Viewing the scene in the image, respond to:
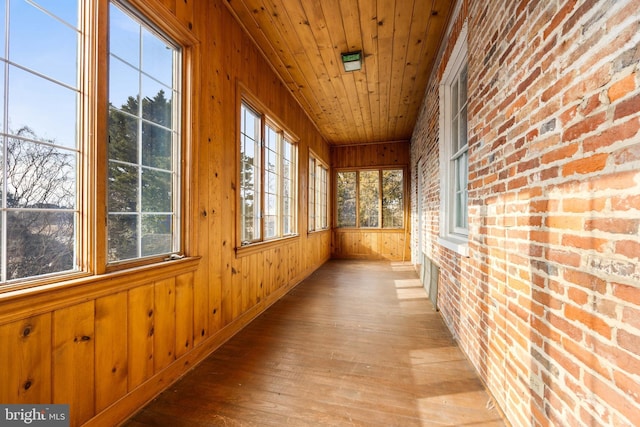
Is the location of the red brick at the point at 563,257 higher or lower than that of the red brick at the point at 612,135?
lower

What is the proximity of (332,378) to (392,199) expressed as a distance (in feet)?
18.6

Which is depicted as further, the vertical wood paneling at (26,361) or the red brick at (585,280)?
the vertical wood paneling at (26,361)

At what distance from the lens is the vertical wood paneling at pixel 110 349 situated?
1.41 metres

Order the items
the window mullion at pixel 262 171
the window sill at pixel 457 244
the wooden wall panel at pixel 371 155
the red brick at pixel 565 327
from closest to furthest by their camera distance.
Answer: the red brick at pixel 565 327, the window sill at pixel 457 244, the window mullion at pixel 262 171, the wooden wall panel at pixel 371 155

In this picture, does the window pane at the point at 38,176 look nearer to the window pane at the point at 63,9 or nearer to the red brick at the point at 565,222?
the window pane at the point at 63,9

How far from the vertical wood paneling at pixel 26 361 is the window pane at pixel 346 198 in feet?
21.3

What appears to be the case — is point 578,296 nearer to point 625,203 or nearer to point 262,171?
point 625,203

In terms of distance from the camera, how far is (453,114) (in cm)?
301

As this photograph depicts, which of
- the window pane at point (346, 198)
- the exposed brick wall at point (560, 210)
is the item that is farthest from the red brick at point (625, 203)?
the window pane at point (346, 198)

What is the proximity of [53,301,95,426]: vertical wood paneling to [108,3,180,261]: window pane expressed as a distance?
346 mm

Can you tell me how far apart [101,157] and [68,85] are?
360 millimetres

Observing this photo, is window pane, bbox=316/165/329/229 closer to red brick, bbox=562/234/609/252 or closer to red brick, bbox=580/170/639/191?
red brick, bbox=562/234/609/252

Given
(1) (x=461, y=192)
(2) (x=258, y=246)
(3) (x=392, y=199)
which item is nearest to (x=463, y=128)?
(1) (x=461, y=192)

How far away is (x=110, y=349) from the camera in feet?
4.81
